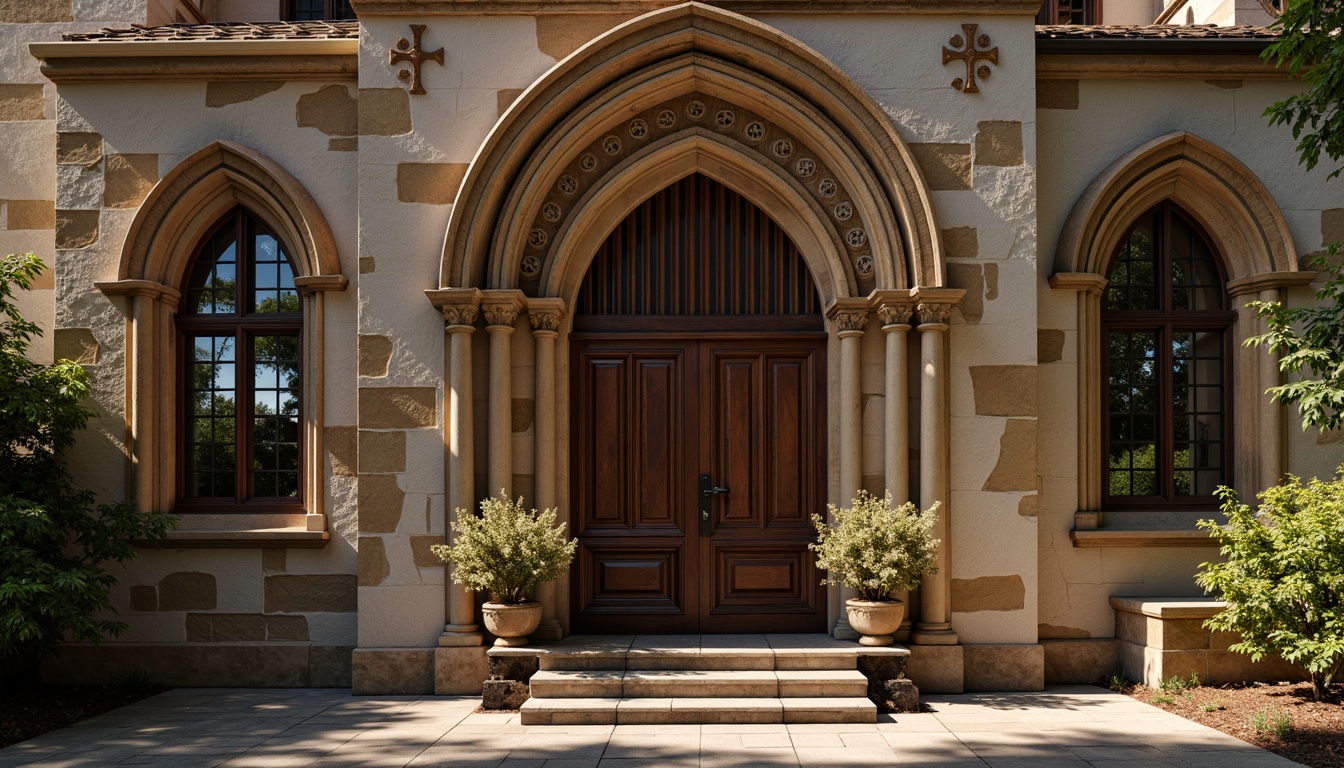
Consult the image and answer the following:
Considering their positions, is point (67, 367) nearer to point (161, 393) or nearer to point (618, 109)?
point (161, 393)

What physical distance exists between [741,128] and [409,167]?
2821mm

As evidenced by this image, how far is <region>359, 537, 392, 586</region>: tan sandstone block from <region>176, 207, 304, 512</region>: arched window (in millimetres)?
1112

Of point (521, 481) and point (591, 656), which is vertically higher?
point (521, 481)

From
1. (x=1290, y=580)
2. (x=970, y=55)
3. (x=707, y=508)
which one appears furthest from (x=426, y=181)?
(x=1290, y=580)

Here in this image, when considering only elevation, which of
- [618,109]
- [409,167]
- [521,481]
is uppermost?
[618,109]

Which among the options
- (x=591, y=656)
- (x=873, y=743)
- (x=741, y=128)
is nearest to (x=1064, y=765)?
(x=873, y=743)

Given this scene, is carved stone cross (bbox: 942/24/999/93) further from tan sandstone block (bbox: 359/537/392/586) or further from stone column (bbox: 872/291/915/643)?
tan sandstone block (bbox: 359/537/392/586)

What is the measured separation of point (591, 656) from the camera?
7480 millimetres

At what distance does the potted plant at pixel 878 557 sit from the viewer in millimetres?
7391

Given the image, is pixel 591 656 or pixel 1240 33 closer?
pixel 591 656

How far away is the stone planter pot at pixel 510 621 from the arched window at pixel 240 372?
2.35 meters

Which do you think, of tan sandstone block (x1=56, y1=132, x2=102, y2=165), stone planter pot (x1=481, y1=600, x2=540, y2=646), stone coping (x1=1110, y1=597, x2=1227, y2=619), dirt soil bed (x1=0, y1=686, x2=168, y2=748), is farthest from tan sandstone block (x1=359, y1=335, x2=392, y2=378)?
stone coping (x1=1110, y1=597, x2=1227, y2=619)

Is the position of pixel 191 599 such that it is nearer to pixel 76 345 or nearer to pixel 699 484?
pixel 76 345

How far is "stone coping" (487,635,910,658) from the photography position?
7.46 metres
